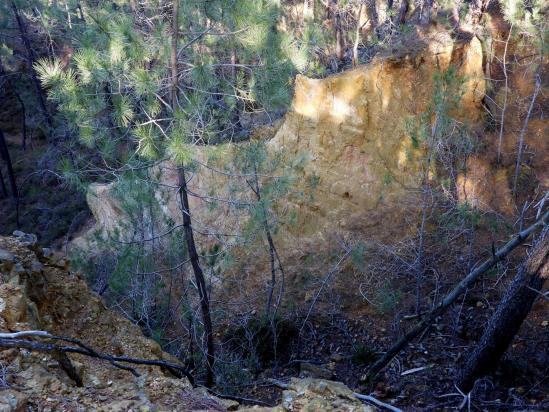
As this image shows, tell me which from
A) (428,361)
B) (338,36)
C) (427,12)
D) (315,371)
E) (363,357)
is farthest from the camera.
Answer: (338,36)

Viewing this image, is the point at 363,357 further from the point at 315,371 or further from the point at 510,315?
the point at 510,315

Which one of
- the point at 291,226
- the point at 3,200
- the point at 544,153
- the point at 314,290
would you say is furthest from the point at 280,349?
the point at 3,200

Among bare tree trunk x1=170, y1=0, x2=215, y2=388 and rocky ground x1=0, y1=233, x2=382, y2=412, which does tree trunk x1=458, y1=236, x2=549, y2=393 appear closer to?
rocky ground x1=0, y1=233, x2=382, y2=412

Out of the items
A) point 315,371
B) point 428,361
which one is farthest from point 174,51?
point 428,361

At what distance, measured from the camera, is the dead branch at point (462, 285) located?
16.4 feet

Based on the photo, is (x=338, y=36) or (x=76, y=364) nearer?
(x=76, y=364)

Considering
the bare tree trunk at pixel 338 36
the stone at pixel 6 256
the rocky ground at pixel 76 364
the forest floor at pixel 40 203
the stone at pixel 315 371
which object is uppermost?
the bare tree trunk at pixel 338 36

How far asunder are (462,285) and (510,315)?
57 cm

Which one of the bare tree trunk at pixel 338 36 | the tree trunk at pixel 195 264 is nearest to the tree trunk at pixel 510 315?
the tree trunk at pixel 195 264

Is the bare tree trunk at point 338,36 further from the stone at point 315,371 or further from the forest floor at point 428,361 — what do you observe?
the stone at point 315,371

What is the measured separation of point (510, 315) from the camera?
5098 mm

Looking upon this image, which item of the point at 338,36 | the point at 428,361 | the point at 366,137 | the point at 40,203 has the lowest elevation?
the point at 428,361

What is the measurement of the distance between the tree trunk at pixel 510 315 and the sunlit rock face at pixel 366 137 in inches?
132

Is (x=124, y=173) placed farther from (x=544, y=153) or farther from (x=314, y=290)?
(x=544, y=153)
